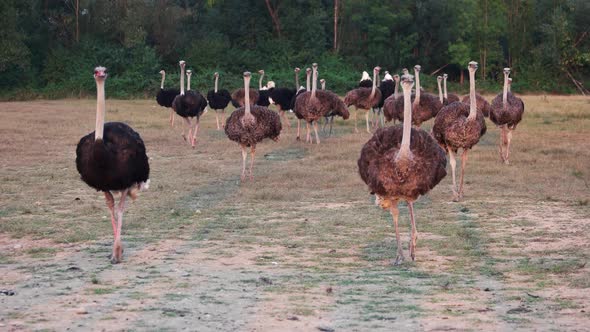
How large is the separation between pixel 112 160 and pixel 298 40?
38.9 m

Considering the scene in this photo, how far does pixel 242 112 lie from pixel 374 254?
6.78 m

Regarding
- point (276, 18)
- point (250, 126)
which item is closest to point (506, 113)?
point (250, 126)

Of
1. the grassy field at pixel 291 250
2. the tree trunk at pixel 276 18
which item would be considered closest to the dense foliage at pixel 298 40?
the tree trunk at pixel 276 18

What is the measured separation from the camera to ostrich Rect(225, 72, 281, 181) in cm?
1545

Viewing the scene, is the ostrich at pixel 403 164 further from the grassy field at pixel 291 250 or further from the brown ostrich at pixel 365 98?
the brown ostrich at pixel 365 98

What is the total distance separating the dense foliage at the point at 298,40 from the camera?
1697 inches

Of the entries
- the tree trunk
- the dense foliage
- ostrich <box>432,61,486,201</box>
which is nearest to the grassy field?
ostrich <box>432,61,486,201</box>

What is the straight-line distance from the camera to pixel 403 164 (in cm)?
895

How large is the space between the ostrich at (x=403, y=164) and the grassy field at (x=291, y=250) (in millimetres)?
571

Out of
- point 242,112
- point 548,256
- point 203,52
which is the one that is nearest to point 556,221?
point 548,256

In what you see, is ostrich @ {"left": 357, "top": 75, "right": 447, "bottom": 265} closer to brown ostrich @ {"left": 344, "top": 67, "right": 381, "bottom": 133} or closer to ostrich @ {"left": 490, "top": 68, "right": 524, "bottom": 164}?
ostrich @ {"left": 490, "top": 68, "right": 524, "bottom": 164}

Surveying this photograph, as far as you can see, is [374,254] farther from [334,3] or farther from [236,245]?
[334,3]

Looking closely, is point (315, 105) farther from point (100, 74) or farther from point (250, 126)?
point (100, 74)

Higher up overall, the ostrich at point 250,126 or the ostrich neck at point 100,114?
the ostrich neck at point 100,114
